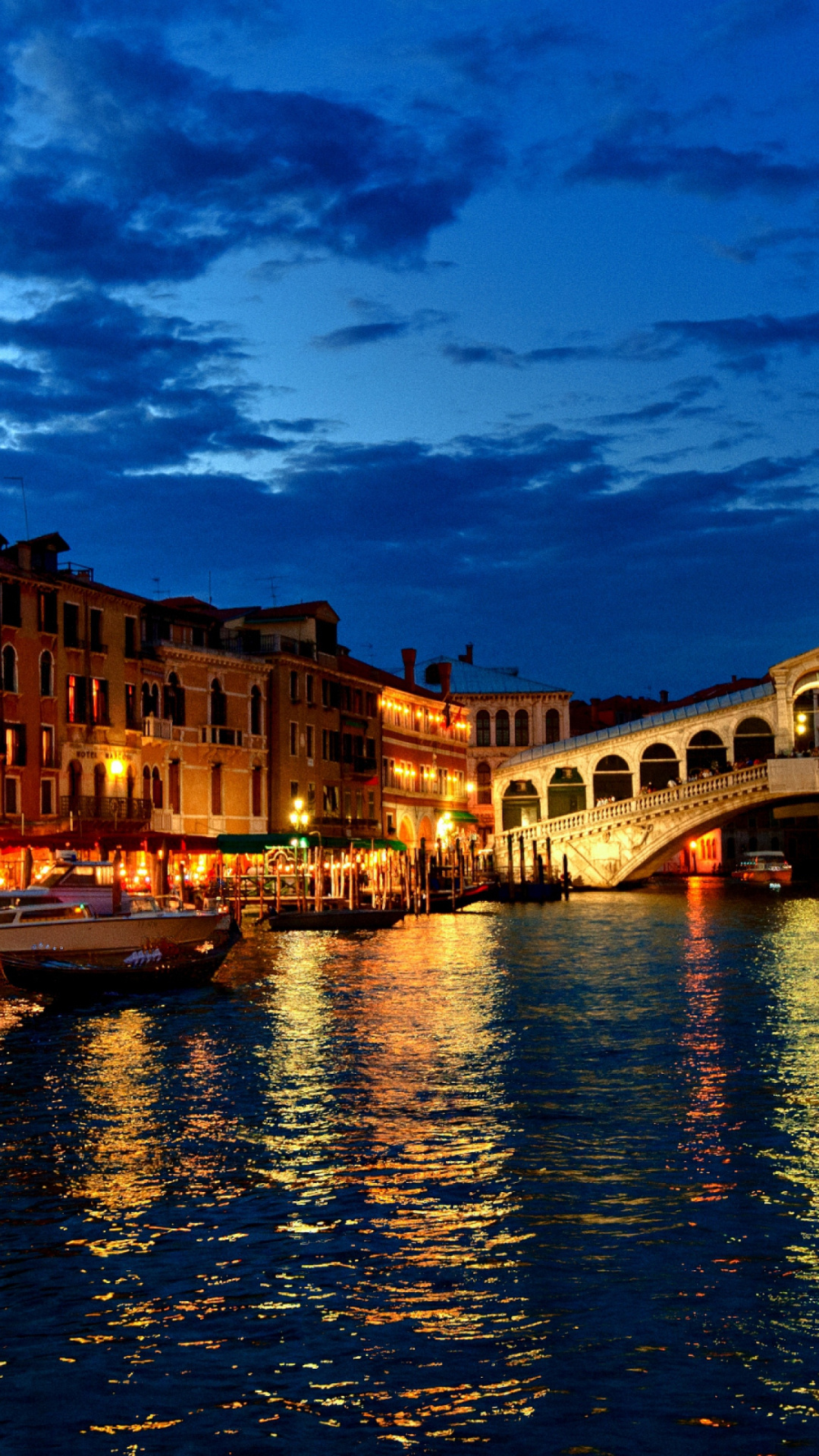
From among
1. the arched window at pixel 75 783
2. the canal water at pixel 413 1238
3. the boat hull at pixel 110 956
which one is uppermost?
the arched window at pixel 75 783

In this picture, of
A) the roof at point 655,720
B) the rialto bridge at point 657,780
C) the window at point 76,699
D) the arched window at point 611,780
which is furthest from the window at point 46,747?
the arched window at point 611,780

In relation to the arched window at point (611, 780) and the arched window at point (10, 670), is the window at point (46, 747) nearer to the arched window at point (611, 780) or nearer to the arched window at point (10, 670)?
the arched window at point (10, 670)

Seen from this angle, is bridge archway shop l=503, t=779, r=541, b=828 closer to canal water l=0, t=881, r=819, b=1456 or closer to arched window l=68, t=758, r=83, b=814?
arched window l=68, t=758, r=83, b=814

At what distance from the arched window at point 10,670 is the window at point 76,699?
2147mm

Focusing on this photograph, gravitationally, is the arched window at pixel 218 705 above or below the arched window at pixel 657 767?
above

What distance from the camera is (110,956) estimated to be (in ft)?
81.3

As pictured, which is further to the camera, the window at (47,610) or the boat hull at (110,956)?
the window at (47,610)

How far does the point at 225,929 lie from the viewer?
28.5m

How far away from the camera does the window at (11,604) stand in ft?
121

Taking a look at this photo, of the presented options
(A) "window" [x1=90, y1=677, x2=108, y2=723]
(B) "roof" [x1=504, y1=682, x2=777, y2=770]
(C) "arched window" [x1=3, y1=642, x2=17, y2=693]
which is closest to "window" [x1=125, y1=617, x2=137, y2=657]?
(A) "window" [x1=90, y1=677, x2=108, y2=723]

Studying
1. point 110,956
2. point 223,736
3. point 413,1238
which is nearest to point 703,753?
point 223,736

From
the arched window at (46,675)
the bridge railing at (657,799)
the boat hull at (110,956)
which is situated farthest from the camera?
the bridge railing at (657,799)

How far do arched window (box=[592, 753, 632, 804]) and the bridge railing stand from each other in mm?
5578

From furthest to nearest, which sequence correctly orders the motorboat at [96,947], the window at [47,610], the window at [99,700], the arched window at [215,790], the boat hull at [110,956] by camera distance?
the arched window at [215,790] < the window at [99,700] < the window at [47,610] < the motorboat at [96,947] < the boat hull at [110,956]
